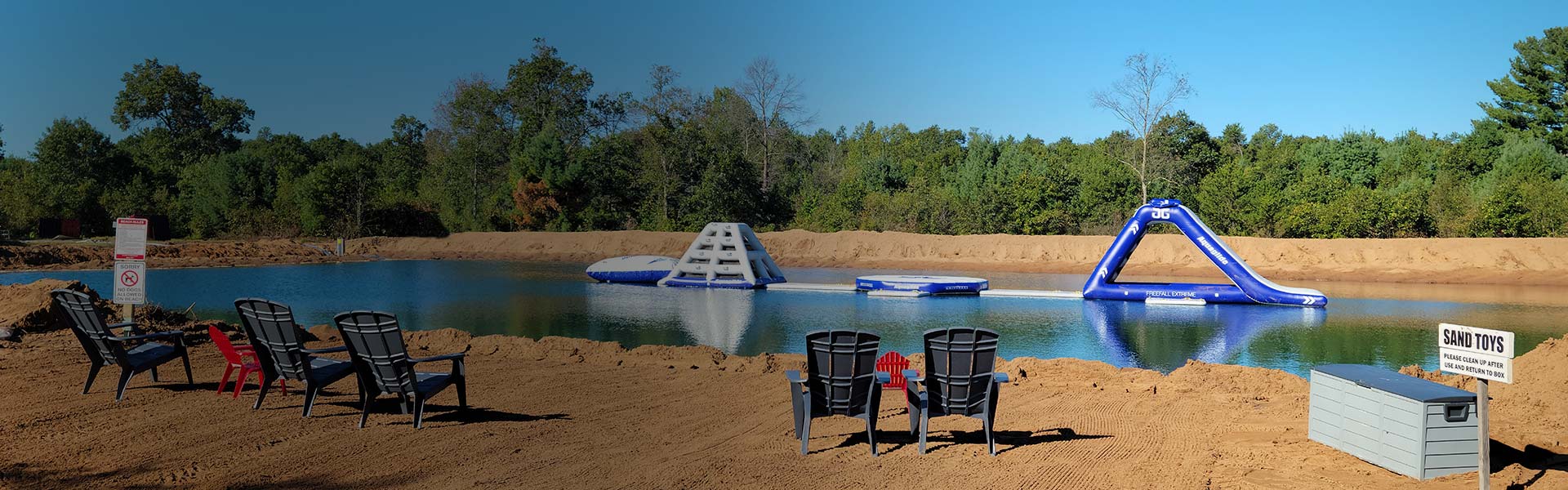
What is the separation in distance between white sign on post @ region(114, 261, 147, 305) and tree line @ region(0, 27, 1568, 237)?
34344 mm

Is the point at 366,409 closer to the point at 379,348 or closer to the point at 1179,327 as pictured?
the point at 379,348

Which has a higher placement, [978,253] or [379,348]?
[978,253]

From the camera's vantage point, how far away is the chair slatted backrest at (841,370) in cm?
662

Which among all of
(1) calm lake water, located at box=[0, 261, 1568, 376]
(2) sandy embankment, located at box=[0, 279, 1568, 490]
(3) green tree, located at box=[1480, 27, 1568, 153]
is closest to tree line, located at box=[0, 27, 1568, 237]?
(3) green tree, located at box=[1480, 27, 1568, 153]

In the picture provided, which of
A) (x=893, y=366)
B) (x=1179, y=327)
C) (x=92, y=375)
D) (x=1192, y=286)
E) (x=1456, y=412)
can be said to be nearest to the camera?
(x=1456, y=412)

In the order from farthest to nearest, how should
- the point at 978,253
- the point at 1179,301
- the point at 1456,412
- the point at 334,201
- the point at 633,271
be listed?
the point at 334,201 < the point at 978,253 < the point at 633,271 < the point at 1179,301 < the point at 1456,412

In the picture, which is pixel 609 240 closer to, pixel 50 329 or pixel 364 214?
pixel 364 214

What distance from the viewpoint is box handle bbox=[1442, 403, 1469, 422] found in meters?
6.11

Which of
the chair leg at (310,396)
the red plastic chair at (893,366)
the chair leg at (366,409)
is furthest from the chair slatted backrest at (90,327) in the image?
the red plastic chair at (893,366)

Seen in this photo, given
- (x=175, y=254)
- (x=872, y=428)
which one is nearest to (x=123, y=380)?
(x=872, y=428)

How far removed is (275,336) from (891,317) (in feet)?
44.6

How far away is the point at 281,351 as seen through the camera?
25.2 ft

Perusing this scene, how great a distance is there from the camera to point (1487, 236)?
33875 mm

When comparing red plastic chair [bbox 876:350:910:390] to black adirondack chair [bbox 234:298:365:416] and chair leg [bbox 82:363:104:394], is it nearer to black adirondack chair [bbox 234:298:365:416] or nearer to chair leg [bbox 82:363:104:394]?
black adirondack chair [bbox 234:298:365:416]
